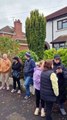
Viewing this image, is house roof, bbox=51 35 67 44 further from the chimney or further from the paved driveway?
the paved driveway

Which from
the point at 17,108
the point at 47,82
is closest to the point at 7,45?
the point at 17,108

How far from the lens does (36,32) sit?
49.2ft

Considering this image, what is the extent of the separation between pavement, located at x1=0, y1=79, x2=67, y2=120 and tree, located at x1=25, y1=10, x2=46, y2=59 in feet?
22.6

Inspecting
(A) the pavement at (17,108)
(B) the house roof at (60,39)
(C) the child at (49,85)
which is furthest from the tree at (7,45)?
(B) the house roof at (60,39)

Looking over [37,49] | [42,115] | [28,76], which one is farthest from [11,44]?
[42,115]

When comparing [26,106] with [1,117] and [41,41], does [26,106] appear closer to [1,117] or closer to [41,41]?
[1,117]

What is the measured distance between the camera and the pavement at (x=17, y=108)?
19.4 feet

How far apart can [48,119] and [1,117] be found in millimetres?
1647

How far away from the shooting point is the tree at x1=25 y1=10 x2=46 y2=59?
49.1 feet

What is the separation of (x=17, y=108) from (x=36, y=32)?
9.12 m

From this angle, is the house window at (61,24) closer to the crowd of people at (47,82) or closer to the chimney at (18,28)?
the chimney at (18,28)

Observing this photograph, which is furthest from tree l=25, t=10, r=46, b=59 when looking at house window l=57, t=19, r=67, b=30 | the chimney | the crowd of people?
the chimney

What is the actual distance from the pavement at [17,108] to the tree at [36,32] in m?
6.88

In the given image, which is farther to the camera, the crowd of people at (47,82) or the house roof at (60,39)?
the house roof at (60,39)
